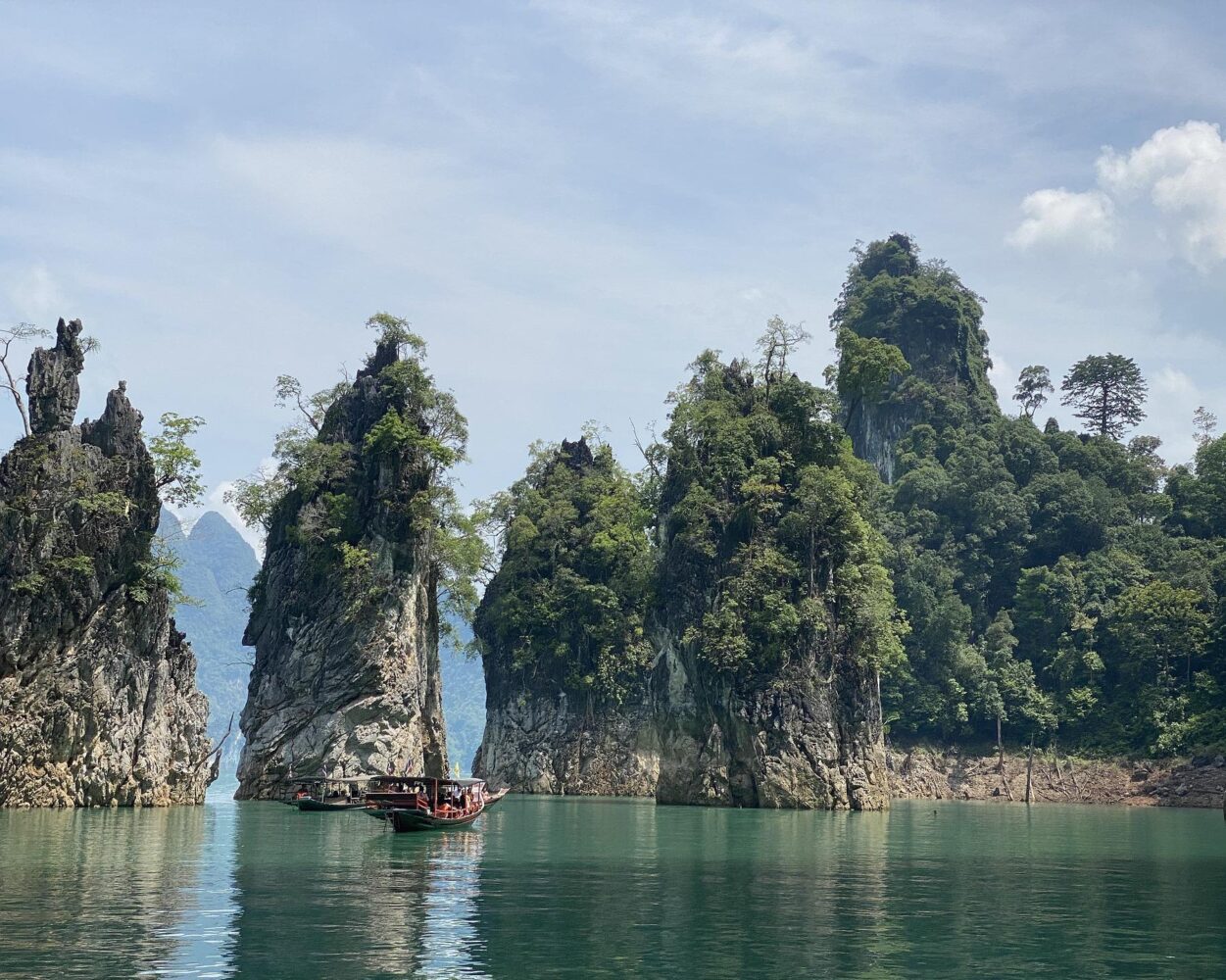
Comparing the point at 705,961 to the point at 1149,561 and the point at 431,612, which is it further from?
the point at 1149,561

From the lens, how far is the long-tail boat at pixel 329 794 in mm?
62125

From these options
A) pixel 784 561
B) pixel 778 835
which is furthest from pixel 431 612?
pixel 778 835

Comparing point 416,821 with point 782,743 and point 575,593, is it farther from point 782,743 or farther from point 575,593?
point 575,593

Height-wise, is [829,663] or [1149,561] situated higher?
[1149,561]

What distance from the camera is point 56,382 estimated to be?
6097 centimetres

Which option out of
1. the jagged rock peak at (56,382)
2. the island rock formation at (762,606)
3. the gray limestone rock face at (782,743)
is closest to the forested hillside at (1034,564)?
the island rock formation at (762,606)

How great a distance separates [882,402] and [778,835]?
92.0 meters

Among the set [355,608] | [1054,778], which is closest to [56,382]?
[355,608]

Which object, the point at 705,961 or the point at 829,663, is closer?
the point at 705,961

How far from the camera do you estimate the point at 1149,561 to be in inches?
4377

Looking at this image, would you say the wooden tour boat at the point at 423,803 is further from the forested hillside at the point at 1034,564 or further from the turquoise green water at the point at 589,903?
the forested hillside at the point at 1034,564

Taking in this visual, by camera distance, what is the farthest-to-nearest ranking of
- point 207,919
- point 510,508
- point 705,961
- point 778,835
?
point 510,508, point 778,835, point 207,919, point 705,961

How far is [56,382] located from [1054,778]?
255 ft

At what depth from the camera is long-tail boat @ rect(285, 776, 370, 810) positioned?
6212 cm
